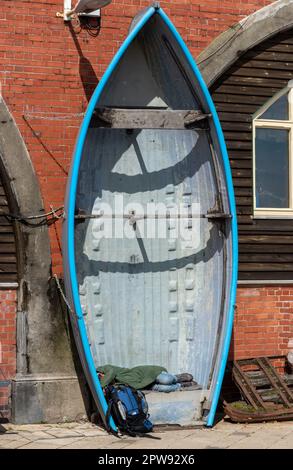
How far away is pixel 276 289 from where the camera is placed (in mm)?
9453

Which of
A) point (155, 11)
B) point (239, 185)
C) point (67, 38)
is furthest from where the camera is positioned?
point (239, 185)

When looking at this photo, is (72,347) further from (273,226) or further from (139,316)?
(273,226)

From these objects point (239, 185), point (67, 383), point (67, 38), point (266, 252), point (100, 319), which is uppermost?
point (67, 38)

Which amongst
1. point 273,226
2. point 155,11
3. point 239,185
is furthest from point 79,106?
point 273,226

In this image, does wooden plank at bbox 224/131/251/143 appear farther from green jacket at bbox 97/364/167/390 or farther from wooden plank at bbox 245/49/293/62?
green jacket at bbox 97/364/167/390

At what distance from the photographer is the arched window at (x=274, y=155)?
9586 millimetres

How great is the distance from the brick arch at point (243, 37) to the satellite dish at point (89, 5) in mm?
1417

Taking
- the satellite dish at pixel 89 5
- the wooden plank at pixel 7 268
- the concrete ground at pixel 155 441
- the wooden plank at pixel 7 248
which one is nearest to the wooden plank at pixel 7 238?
the wooden plank at pixel 7 248

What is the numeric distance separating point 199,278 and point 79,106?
229cm

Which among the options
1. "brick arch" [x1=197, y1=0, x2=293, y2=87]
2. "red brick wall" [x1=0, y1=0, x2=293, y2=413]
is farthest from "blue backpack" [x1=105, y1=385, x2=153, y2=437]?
"brick arch" [x1=197, y1=0, x2=293, y2=87]

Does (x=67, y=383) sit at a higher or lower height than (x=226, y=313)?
lower

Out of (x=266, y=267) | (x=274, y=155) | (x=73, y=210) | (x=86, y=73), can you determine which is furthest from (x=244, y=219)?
(x=86, y=73)

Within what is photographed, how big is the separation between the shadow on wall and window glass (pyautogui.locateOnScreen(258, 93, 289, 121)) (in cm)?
213

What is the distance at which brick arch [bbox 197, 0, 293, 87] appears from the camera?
9.25m
